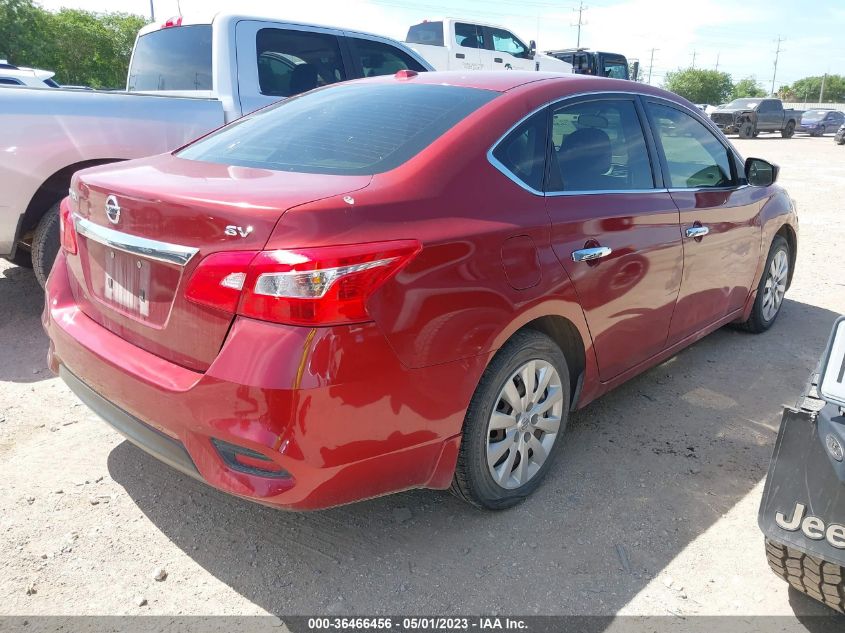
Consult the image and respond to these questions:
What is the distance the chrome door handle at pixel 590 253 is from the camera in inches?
106

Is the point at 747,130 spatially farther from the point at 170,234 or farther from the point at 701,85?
the point at 701,85

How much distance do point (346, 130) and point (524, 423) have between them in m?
1.36

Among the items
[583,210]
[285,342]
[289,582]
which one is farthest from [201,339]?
[583,210]

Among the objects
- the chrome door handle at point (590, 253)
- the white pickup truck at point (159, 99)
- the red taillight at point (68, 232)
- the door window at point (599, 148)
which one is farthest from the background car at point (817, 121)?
the red taillight at point (68, 232)

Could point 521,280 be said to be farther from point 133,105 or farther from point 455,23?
point 455,23

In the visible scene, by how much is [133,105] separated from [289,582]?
355cm

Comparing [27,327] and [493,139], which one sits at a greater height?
[493,139]

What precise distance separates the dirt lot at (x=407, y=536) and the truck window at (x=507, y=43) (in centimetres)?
1324

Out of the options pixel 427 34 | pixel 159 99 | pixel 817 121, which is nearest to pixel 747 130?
pixel 817 121

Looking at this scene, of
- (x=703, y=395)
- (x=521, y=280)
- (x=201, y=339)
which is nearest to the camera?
(x=201, y=339)

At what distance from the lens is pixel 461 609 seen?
7.32ft

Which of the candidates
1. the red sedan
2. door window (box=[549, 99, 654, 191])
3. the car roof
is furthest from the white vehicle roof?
door window (box=[549, 99, 654, 191])

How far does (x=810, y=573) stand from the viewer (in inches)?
81.8

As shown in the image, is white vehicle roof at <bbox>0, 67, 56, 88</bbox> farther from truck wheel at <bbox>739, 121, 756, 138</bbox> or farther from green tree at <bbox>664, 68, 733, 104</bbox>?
green tree at <bbox>664, 68, 733, 104</bbox>
